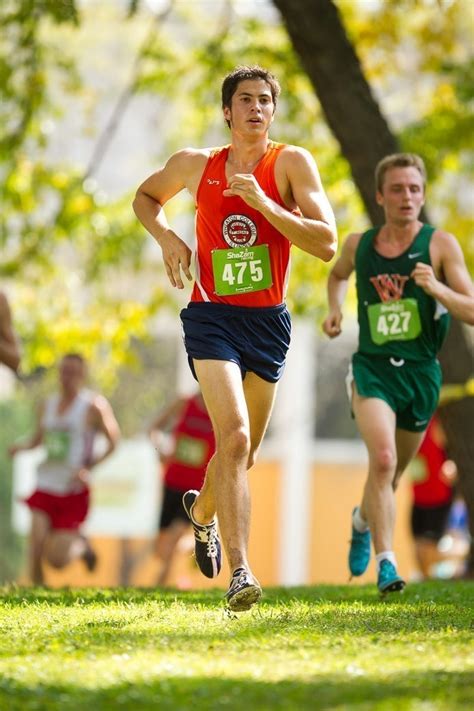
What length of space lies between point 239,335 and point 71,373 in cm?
605

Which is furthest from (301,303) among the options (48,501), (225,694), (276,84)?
(225,694)

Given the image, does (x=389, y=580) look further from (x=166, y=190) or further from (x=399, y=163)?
(x=399, y=163)

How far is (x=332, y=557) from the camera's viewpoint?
88.5 feet

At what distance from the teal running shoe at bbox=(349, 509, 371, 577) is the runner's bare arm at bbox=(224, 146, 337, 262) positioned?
2446 millimetres

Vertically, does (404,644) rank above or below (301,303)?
below

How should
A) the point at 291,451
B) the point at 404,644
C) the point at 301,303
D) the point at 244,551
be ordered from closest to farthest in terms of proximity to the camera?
1. the point at 404,644
2. the point at 244,551
3. the point at 301,303
4. the point at 291,451

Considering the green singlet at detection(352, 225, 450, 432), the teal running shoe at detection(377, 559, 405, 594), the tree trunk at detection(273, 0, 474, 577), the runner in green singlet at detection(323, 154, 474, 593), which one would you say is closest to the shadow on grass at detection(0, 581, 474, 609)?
the teal running shoe at detection(377, 559, 405, 594)

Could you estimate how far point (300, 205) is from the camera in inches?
250

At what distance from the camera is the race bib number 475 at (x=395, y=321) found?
764 centimetres

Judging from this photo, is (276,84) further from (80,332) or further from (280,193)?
(80,332)

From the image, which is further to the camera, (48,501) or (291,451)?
(291,451)

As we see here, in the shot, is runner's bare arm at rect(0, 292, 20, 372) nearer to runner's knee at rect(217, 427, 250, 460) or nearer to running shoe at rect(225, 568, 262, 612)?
runner's knee at rect(217, 427, 250, 460)

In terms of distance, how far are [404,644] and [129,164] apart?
2478cm

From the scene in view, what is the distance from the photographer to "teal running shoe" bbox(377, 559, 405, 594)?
23.2 feet
